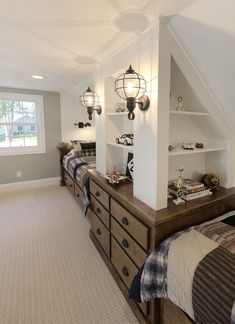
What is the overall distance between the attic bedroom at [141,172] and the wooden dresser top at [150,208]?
10 mm

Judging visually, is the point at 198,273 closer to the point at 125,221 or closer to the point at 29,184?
the point at 125,221

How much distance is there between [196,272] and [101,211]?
121 centimetres

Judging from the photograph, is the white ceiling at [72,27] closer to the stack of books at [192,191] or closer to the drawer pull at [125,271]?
the stack of books at [192,191]

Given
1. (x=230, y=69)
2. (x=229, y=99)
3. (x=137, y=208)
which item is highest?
(x=230, y=69)

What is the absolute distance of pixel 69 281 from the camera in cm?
186

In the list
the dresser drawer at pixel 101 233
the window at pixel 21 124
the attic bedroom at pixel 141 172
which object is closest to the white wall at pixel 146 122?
the attic bedroom at pixel 141 172

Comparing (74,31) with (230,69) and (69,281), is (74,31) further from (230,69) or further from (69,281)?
(69,281)

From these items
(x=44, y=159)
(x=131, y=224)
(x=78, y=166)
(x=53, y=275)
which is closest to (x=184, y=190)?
(x=131, y=224)

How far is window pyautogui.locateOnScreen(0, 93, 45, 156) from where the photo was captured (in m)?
4.26

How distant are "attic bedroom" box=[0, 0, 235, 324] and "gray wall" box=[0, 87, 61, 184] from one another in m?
1.87

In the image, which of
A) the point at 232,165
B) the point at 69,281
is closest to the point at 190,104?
the point at 232,165

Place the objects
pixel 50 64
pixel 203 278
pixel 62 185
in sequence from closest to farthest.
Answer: pixel 203 278 → pixel 50 64 → pixel 62 185

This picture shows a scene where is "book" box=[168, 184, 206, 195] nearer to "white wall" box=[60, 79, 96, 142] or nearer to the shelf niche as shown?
the shelf niche

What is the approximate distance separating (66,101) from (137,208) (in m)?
4.02
